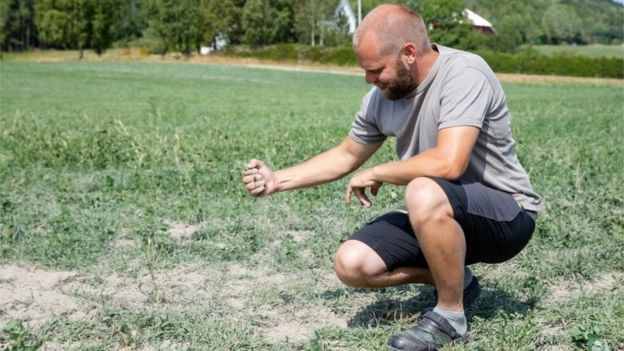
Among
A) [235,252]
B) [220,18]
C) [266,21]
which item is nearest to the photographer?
[235,252]

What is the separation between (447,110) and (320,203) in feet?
11.1

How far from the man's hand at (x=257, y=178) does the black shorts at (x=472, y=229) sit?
50 cm

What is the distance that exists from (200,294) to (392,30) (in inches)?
72.2

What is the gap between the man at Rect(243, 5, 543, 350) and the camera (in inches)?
133

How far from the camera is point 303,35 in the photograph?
86812mm

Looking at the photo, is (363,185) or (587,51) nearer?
(363,185)

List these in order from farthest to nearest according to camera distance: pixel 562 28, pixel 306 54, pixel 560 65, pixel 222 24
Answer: pixel 562 28 → pixel 222 24 → pixel 306 54 → pixel 560 65

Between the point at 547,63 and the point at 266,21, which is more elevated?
the point at 266,21

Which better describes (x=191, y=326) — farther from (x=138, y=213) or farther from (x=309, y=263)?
(x=138, y=213)

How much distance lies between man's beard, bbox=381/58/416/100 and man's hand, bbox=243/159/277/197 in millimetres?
693

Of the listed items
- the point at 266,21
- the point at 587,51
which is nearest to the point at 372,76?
the point at 266,21

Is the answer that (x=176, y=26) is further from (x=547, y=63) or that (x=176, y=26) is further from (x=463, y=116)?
(x=463, y=116)

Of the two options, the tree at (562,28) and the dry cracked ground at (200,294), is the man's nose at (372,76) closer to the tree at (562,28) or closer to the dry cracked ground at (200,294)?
the dry cracked ground at (200,294)

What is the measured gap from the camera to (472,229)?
353 centimetres
